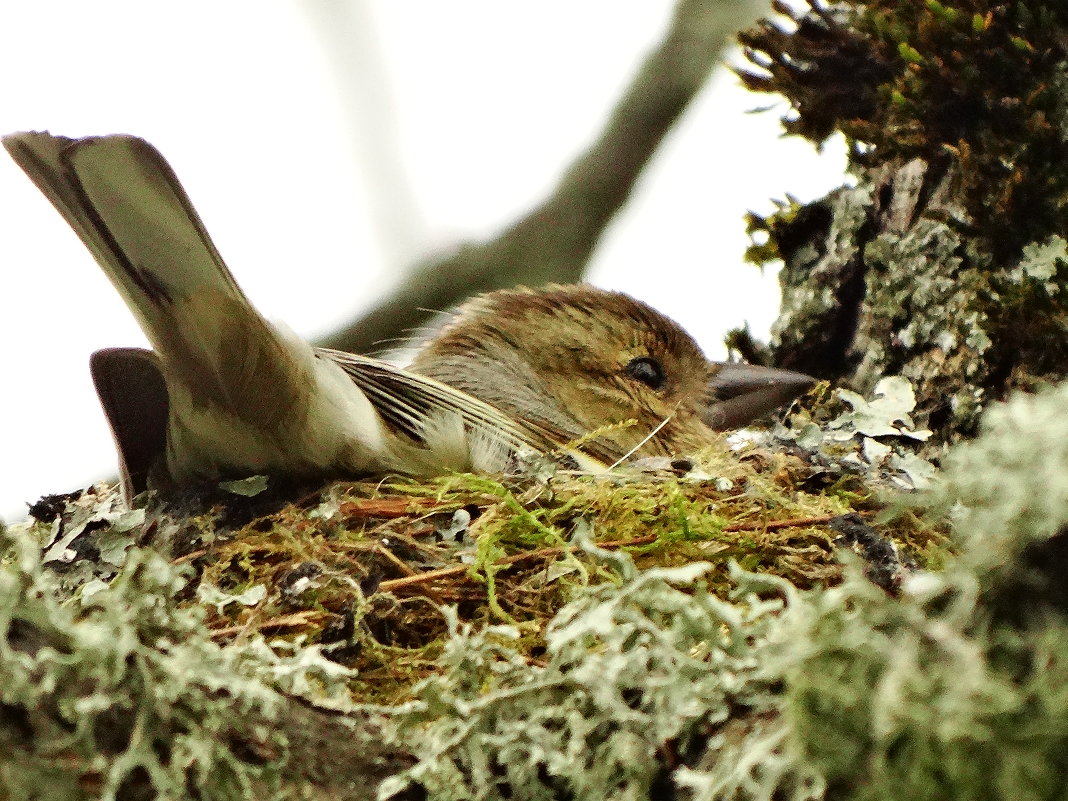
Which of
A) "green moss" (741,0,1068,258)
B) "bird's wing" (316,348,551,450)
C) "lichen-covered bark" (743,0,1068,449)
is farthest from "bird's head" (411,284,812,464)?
"green moss" (741,0,1068,258)

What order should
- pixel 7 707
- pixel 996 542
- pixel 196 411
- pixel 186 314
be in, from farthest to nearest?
pixel 196 411 → pixel 186 314 → pixel 7 707 → pixel 996 542

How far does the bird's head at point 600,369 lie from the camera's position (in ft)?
11.6

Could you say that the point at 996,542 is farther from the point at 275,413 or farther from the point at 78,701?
the point at 275,413

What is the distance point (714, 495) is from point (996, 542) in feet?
4.90

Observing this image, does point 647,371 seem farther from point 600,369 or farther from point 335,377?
point 335,377

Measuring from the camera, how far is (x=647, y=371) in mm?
3686

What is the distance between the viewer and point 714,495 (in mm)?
2473

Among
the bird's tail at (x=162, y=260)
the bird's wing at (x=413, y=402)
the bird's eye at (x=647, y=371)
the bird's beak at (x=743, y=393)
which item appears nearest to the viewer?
the bird's tail at (x=162, y=260)

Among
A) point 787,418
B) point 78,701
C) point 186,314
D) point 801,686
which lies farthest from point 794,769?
point 787,418

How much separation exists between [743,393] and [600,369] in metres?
0.44

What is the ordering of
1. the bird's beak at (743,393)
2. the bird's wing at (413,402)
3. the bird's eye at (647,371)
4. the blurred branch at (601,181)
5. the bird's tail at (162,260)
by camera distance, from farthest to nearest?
the blurred branch at (601,181) → the bird's eye at (647,371) → the bird's beak at (743,393) → the bird's wing at (413,402) → the bird's tail at (162,260)

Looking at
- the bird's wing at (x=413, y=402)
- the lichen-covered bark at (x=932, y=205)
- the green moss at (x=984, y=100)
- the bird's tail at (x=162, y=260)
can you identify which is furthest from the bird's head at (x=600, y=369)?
the bird's tail at (x=162, y=260)

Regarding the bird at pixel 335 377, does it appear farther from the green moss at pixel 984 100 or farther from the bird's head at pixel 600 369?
the green moss at pixel 984 100

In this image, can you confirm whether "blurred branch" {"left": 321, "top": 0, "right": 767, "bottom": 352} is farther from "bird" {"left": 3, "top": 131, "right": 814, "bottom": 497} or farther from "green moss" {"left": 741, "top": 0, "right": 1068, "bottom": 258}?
"green moss" {"left": 741, "top": 0, "right": 1068, "bottom": 258}
